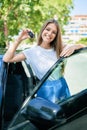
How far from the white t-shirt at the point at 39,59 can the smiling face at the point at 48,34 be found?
0.30 feet

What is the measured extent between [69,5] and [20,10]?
23.8ft

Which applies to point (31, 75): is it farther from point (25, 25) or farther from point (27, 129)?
point (25, 25)

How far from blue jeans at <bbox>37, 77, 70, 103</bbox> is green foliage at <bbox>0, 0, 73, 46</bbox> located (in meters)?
19.8

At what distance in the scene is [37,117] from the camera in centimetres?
242

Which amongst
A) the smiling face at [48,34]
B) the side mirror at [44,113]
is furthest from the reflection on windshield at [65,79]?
the smiling face at [48,34]

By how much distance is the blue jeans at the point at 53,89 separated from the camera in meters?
3.05

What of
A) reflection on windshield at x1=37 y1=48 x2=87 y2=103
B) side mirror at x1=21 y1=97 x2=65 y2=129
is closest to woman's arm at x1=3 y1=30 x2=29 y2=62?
reflection on windshield at x1=37 y1=48 x2=87 y2=103

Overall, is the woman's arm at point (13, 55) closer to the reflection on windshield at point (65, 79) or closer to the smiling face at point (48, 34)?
the smiling face at point (48, 34)

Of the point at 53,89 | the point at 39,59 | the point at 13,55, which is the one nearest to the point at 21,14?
the point at 13,55

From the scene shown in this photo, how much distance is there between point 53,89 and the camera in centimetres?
337

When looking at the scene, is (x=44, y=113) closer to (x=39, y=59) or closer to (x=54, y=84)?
(x=54, y=84)

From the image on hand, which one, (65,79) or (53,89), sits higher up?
(65,79)

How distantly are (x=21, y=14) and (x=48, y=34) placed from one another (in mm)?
19628

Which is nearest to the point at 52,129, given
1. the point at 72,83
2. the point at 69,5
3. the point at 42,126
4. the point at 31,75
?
the point at 42,126
